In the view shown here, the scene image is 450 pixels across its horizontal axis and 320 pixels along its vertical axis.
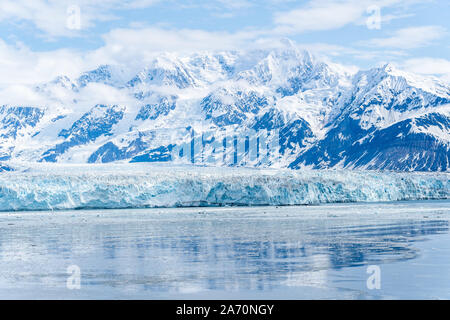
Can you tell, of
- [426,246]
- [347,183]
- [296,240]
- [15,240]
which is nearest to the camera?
[426,246]

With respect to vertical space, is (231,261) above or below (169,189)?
below

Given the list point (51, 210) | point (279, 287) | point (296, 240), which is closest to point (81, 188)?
point (51, 210)

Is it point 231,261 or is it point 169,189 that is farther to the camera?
point 169,189

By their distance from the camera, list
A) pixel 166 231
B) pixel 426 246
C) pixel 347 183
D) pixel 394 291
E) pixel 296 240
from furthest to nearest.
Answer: pixel 347 183, pixel 166 231, pixel 296 240, pixel 426 246, pixel 394 291

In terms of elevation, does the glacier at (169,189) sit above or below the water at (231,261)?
above

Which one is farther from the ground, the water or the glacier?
the glacier
